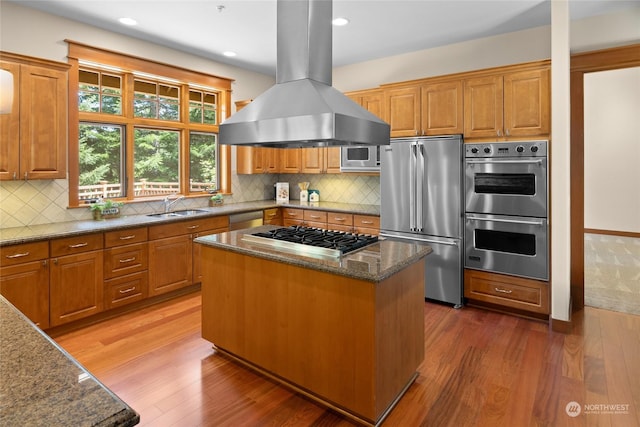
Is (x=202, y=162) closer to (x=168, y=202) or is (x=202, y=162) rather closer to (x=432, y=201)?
(x=168, y=202)

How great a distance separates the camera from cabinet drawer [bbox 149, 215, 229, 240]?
13.3 ft

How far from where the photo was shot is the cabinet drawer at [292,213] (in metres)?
5.47

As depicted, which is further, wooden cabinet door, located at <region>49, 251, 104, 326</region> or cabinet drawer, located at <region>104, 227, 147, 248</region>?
cabinet drawer, located at <region>104, 227, 147, 248</region>

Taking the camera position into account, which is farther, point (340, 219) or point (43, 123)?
point (340, 219)

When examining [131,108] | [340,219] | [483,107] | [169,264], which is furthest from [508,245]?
[131,108]

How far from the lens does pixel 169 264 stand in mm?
4207

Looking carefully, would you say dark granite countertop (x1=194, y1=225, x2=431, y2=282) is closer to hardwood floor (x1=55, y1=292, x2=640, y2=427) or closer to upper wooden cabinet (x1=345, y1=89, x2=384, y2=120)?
hardwood floor (x1=55, y1=292, x2=640, y2=427)

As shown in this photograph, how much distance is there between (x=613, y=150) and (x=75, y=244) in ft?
29.3

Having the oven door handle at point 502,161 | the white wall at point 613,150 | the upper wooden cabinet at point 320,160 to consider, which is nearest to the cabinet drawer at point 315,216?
the upper wooden cabinet at point 320,160

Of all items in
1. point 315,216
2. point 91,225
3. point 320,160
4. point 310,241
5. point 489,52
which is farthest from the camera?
point 320,160

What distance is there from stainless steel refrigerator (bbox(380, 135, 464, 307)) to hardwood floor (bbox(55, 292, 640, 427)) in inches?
21.1

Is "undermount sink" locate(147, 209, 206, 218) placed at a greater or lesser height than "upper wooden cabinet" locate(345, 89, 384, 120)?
lesser

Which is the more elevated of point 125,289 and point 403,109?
point 403,109

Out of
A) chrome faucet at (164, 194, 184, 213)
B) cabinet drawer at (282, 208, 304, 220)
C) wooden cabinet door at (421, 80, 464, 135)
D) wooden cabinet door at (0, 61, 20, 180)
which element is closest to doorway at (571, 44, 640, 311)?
wooden cabinet door at (421, 80, 464, 135)
